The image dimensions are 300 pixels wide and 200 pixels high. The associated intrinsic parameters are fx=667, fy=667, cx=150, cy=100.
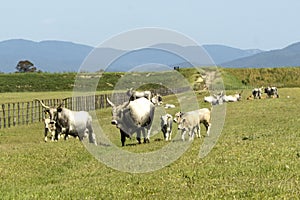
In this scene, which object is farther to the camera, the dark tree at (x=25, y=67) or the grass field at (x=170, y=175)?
the dark tree at (x=25, y=67)

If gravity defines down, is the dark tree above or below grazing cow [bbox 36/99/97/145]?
above

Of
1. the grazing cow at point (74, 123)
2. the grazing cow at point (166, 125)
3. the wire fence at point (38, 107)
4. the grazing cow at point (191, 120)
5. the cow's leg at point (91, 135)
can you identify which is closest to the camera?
the grazing cow at point (191, 120)

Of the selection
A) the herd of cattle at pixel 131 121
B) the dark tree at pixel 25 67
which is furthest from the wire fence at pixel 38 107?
the dark tree at pixel 25 67

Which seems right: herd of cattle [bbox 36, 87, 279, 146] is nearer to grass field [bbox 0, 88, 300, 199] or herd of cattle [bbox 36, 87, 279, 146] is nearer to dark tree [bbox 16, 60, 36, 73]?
grass field [bbox 0, 88, 300, 199]

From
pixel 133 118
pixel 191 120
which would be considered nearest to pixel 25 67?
pixel 133 118

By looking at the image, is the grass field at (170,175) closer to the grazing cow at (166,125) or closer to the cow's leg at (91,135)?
the cow's leg at (91,135)

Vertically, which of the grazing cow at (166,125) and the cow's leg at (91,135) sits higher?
the grazing cow at (166,125)

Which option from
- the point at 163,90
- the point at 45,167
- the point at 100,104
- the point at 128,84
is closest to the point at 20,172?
the point at 45,167

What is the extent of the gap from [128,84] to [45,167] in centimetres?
1584

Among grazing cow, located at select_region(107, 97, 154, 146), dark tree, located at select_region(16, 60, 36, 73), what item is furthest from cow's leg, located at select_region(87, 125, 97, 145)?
dark tree, located at select_region(16, 60, 36, 73)

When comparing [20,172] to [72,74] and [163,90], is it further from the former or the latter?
[72,74]

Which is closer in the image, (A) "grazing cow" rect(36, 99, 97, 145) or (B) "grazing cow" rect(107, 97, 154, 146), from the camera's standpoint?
(B) "grazing cow" rect(107, 97, 154, 146)

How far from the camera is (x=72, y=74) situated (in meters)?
132

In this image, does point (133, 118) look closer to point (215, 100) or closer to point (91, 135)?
point (91, 135)
